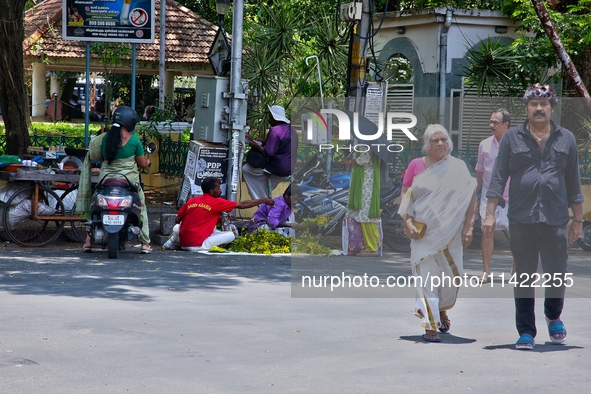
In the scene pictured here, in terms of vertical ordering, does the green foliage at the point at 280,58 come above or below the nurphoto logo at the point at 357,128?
above

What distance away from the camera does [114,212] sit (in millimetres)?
10211

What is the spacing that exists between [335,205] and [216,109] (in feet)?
7.43

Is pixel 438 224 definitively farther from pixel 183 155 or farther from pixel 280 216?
pixel 183 155

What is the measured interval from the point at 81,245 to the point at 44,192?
0.85 m

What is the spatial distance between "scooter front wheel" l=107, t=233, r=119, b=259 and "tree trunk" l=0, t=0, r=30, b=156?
4.50 metres

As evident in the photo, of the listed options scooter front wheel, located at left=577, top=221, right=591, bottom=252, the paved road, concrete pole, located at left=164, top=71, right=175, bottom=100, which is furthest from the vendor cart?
concrete pole, located at left=164, top=71, right=175, bottom=100

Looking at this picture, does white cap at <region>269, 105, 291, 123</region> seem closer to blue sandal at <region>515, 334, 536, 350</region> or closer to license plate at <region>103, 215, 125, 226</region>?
license plate at <region>103, 215, 125, 226</region>

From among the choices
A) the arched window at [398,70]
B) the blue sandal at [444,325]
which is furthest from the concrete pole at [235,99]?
the arched window at [398,70]

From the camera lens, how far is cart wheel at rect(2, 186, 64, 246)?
11164mm

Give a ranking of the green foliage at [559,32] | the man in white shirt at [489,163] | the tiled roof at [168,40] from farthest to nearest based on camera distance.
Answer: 1. the tiled roof at [168,40]
2. the green foliage at [559,32]
3. the man in white shirt at [489,163]

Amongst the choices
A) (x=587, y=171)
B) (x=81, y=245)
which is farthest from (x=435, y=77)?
(x=81, y=245)

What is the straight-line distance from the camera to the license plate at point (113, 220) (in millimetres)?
10184

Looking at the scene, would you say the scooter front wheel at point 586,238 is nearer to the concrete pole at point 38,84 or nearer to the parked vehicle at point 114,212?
the parked vehicle at point 114,212

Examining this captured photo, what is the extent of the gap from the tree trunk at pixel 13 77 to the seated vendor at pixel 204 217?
14.0ft
